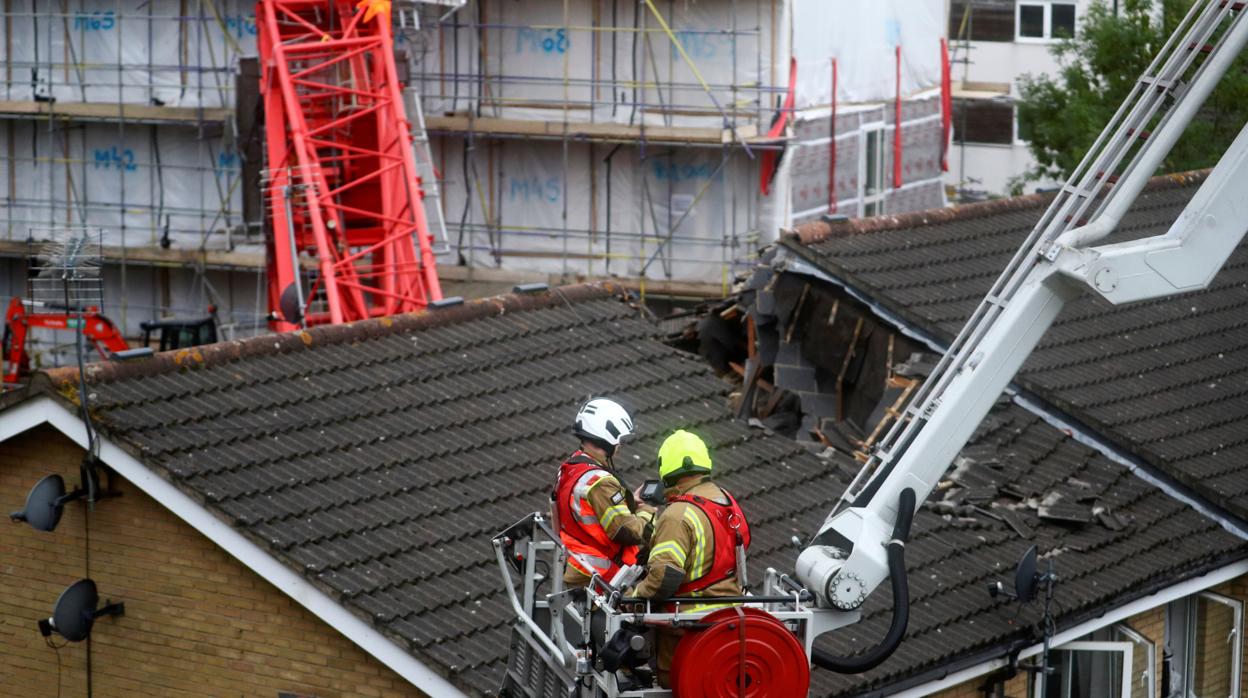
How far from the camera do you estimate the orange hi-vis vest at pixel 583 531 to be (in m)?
8.94

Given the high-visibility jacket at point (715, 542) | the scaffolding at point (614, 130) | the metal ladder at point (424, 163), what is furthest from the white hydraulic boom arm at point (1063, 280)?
the scaffolding at point (614, 130)

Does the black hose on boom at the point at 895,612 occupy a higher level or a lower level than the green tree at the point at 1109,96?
lower

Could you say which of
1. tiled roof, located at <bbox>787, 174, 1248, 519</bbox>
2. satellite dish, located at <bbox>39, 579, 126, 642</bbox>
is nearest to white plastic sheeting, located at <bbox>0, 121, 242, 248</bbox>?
tiled roof, located at <bbox>787, 174, 1248, 519</bbox>

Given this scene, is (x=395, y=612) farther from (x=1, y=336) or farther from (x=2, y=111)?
(x=1, y=336)

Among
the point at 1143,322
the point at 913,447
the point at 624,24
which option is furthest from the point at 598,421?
the point at 624,24

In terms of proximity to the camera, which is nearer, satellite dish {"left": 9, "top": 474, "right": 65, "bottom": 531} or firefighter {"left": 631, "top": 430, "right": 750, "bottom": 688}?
firefighter {"left": 631, "top": 430, "right": 750, "bottom": 688}

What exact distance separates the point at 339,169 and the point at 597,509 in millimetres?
18780

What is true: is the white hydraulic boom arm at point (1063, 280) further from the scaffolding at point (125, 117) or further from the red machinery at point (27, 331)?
the scaffolding at point (125, 117)

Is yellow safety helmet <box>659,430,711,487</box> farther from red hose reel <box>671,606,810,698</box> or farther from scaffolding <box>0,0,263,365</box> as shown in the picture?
scaffolding <box>0,0,263,365</box>

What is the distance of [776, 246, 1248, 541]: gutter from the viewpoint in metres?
13.7

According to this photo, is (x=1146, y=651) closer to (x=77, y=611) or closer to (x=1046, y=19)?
(x=77, y=611)

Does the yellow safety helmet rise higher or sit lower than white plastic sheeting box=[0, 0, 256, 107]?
lower

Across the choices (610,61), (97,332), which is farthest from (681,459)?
(610,61)

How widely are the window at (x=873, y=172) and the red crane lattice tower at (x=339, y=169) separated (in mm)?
10134
